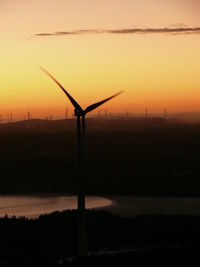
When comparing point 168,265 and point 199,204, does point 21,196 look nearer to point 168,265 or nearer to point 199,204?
point 199,204

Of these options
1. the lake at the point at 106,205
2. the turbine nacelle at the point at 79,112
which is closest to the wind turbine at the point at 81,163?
the turbine nacelle at the point at 79,112

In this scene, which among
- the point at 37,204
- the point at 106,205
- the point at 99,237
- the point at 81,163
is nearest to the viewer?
the point at 81,163

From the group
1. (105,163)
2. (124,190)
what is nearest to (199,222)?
(124,190)

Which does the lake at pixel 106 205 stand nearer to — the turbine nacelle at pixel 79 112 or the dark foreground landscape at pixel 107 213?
the dark foreground landscape at pixel 107 213

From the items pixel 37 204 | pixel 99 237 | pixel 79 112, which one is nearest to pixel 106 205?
pixel 37 204

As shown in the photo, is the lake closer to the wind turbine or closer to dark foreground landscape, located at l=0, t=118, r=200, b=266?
dark foreground landscape, located at l=0, t=118, r=200, b=266

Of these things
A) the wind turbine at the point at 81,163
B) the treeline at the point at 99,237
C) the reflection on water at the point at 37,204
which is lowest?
the reflection on water at the point at 37,204

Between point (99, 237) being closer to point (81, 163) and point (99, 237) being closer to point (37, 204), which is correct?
point (81, 163)
